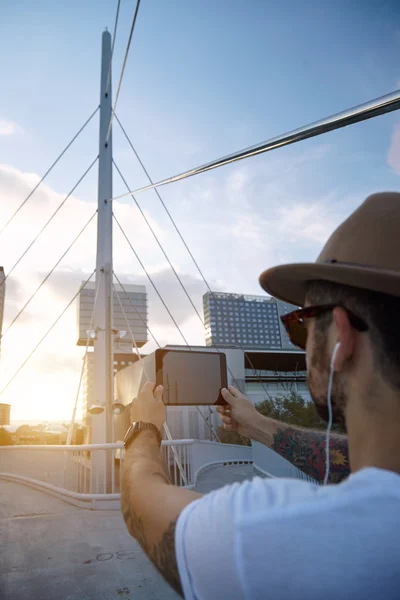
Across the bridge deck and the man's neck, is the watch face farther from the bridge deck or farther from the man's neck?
the bridge deck

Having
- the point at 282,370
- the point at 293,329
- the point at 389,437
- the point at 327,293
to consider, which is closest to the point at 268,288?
the point at 293,329

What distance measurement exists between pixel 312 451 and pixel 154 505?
1.05 meters

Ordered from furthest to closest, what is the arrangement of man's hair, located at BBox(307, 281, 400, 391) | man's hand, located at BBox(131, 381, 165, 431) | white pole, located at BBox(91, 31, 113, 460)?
white pole, located at BBox(91, 31, 113, 460), man's hand, located at BBox(131, 381, 165, 431), man's hair, located at BBox(307, 281, 400, 391)

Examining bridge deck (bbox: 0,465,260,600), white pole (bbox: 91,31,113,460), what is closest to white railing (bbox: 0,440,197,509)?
bridge deck (bbox: 0,465,260,600)

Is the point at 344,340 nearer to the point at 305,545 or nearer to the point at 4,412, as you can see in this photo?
the point at 305,545

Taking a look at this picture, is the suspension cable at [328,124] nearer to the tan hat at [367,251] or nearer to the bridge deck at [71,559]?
the tan hat at [367,251]

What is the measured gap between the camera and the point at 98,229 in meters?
10.5

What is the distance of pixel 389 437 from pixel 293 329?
0.57 metres

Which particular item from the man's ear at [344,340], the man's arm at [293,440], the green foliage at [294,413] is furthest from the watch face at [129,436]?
the green foliage at [294,413]

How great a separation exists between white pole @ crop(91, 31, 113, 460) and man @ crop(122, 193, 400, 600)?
28.2ft

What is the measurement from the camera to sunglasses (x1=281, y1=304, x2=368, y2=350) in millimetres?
956

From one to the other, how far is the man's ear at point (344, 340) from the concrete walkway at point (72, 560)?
3.37m

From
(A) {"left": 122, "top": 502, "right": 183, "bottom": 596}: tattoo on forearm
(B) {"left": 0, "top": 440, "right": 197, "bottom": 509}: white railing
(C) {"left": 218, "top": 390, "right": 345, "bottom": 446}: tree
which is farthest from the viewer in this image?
(C) {"left": 218, "top": 390, "right": 345, "bottom": 446}: tree

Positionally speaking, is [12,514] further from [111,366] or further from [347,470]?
[347,470]
